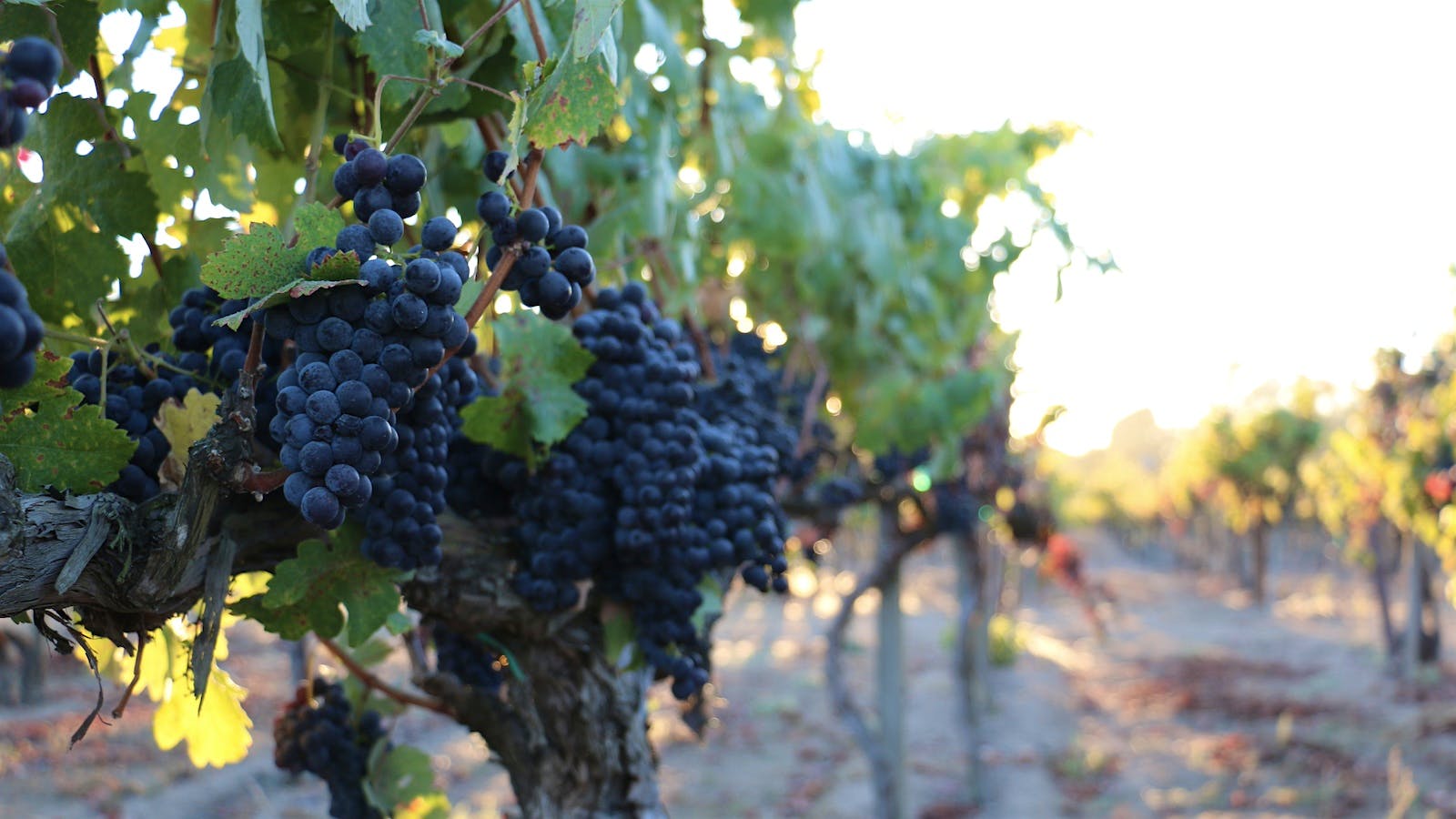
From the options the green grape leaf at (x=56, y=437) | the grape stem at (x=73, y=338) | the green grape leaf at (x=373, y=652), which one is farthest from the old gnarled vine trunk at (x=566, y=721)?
the grape stem at (x=73, y=338)

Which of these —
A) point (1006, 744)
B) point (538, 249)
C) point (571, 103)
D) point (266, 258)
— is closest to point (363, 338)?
point (266, 258)

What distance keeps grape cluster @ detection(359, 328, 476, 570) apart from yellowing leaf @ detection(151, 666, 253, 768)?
74cm

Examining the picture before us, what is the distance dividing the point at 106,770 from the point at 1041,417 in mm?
8968

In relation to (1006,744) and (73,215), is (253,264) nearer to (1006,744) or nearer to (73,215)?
(73,215)

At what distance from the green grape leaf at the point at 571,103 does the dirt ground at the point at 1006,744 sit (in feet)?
13.3

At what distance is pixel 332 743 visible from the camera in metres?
2.29

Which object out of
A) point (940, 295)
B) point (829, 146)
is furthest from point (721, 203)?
point (940, 295)

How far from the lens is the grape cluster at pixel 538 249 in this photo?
1213mm

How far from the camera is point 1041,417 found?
21.7 ft

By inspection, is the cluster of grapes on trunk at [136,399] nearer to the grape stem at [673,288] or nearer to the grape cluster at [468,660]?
the grape cluster at [468,660]

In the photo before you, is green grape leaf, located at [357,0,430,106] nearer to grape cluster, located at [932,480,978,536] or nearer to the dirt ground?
the dirt ground

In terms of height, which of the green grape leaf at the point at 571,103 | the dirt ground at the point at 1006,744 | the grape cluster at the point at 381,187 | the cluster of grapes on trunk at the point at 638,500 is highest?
the green grape leaf at the point at 571,103

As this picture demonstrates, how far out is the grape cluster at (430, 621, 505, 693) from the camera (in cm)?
221

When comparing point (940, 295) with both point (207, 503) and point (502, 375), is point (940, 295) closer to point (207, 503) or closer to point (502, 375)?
point (502, 375)
